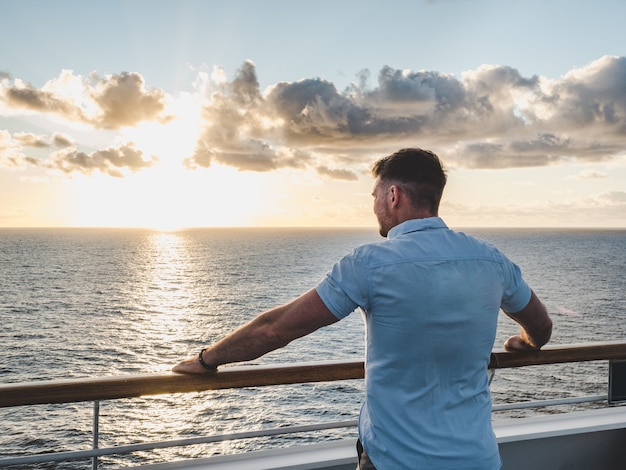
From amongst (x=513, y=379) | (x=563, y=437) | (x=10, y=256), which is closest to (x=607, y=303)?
(x=513, y=379)

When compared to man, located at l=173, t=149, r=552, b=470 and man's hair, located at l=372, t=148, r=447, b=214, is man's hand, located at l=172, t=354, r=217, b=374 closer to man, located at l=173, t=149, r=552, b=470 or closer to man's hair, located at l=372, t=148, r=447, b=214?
man, located at l=173, t=149, r=552, b=470

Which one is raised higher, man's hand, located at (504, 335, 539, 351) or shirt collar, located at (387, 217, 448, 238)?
shirt collar, located at (387, 217, 448, 238)

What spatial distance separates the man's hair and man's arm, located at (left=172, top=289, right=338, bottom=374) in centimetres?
32

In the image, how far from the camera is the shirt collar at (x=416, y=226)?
1.23 m

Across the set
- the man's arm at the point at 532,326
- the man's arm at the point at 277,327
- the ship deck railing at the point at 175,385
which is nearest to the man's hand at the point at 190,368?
the ship deck railing at the point at 175,385

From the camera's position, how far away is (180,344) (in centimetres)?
3669

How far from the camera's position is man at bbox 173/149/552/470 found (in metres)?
1.16

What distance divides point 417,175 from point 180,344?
3726 centimetres

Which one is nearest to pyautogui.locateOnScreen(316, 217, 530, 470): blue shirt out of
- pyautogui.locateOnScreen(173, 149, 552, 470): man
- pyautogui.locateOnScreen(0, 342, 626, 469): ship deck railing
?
pyautogui.locateOnScreen(173, 149, 552, 470): man

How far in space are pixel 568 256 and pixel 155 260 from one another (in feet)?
247

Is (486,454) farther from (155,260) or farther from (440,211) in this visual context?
(155,260)

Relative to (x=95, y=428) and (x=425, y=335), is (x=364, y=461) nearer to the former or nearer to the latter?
(x=425, y=335)

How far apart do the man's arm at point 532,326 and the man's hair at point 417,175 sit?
1.32ft

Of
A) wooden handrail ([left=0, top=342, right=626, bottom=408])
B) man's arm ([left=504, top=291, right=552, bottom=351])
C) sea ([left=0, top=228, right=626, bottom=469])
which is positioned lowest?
sea ([left=0, top=228, right=626, bottom=469])
